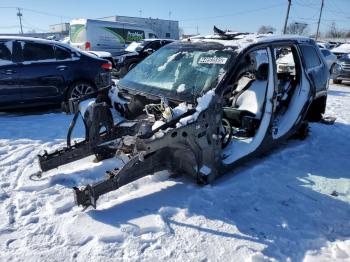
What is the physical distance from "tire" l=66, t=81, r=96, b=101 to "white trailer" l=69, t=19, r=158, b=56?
10541 millimetres

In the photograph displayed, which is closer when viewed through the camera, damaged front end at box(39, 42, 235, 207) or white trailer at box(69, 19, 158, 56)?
damaged front end at box(39, 42, 235, 207)

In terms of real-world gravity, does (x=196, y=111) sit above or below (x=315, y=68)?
below

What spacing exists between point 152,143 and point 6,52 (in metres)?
5.41

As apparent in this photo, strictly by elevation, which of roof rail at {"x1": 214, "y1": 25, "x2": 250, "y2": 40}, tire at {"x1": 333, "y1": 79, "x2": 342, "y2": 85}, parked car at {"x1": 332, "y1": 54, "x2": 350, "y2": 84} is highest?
roof rail at {"x1": 214, "y1": 25, "x2": 250, "y2": 40}

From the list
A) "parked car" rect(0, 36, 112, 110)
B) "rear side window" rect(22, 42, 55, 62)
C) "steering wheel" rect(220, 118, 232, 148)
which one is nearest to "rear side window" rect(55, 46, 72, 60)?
"parked car" rect(0, 36, 112, 110)

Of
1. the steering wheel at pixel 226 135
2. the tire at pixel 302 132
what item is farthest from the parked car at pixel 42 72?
the tire at pixel 302 132

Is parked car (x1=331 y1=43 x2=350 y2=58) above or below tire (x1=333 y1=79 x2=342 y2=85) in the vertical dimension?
above

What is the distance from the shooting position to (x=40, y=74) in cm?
749

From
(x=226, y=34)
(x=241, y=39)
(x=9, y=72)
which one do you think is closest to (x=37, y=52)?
(x=9, y=72)

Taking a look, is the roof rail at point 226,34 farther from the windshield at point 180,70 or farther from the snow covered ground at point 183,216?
the snow covered ground at point 183,216

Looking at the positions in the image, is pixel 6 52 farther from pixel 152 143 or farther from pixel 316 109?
pixel 316 109

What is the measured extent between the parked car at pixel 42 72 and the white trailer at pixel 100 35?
10.4 metres

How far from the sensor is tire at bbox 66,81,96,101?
7.91 meters

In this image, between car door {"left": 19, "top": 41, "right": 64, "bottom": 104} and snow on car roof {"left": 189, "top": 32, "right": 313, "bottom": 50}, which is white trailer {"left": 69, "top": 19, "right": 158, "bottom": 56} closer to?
car door {"left": 19, "top": 41, "right": 64, "bottom": 104}
